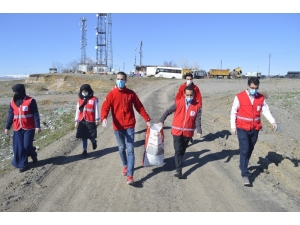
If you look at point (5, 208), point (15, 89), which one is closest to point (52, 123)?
point (15, 89)

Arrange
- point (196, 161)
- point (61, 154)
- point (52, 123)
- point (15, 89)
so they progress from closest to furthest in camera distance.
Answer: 1. point (15, 89)
2. point (196, 161)
3. point (61, 154)
4. point (52, 123)

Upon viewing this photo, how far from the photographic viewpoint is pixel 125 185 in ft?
19.8

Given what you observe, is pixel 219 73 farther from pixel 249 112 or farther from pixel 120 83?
pixel 120 83

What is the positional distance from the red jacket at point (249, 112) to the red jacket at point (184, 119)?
2.89 ft

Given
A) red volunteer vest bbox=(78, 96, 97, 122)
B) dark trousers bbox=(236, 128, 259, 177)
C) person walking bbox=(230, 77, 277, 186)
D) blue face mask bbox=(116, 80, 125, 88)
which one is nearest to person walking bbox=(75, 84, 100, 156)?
red volunteer vest bbox=(78, 96, 97, 122)

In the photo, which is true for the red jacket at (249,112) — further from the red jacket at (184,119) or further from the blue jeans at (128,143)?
the blue jeans at (128,143)

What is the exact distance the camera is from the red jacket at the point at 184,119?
6.46 meters

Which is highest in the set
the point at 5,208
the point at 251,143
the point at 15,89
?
the point at 15,89

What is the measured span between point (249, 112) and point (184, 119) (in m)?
1.24

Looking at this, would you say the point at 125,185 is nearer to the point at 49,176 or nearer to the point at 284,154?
the point at 49,176

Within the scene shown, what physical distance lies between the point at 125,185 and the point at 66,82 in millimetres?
46395

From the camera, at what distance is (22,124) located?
709 cm

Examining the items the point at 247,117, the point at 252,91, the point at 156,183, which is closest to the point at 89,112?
the point at 156,183

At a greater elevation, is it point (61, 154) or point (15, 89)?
point (15, 89)
